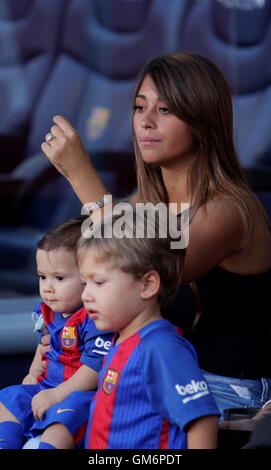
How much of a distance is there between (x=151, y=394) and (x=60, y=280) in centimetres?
46

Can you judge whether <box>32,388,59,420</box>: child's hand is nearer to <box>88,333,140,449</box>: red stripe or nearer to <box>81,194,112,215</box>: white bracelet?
<box>88,333,140,449</box>: red stripe

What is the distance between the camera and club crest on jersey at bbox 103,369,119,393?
161cm

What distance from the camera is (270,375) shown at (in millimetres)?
2072

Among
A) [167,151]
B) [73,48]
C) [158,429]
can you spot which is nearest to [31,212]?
[73,48]

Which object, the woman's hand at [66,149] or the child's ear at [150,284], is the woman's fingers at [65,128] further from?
the child's ear at [150,284]

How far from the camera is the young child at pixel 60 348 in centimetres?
181

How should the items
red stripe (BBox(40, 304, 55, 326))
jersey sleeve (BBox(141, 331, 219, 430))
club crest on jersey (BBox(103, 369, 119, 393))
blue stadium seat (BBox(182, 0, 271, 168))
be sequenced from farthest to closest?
blue stadium seat (BBox(182, 0, 271, 168)), red stripe (BBox(40, 304, 55, 326)), club crest on jersey (BBox(103, 369, 119, 393)), jersey sleeve (BBox(141, 331, 219, 430))

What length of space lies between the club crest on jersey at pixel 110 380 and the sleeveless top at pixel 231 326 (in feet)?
1.37

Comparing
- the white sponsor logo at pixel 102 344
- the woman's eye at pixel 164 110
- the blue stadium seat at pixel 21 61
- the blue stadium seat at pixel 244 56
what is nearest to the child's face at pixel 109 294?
the white sponsor logo at pixel 102 344

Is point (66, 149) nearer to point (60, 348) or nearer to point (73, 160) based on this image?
point (73, 160)

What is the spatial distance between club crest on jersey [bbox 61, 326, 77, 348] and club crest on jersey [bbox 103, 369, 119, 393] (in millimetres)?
264

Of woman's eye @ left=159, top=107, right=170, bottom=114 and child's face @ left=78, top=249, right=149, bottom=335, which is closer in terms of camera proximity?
child's face @ left=78, top=249, right=149, bottom=335

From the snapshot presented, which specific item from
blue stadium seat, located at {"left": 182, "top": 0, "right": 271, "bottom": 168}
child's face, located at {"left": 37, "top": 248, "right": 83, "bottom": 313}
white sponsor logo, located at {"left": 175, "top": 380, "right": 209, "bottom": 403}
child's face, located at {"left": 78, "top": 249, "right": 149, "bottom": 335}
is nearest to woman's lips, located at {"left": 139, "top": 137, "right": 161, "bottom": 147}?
child's face, located at {"left": 37, "top": 248, "right": 83, "bottom": 313}

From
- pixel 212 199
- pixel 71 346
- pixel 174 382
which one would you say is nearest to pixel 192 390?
pixel 174 382
